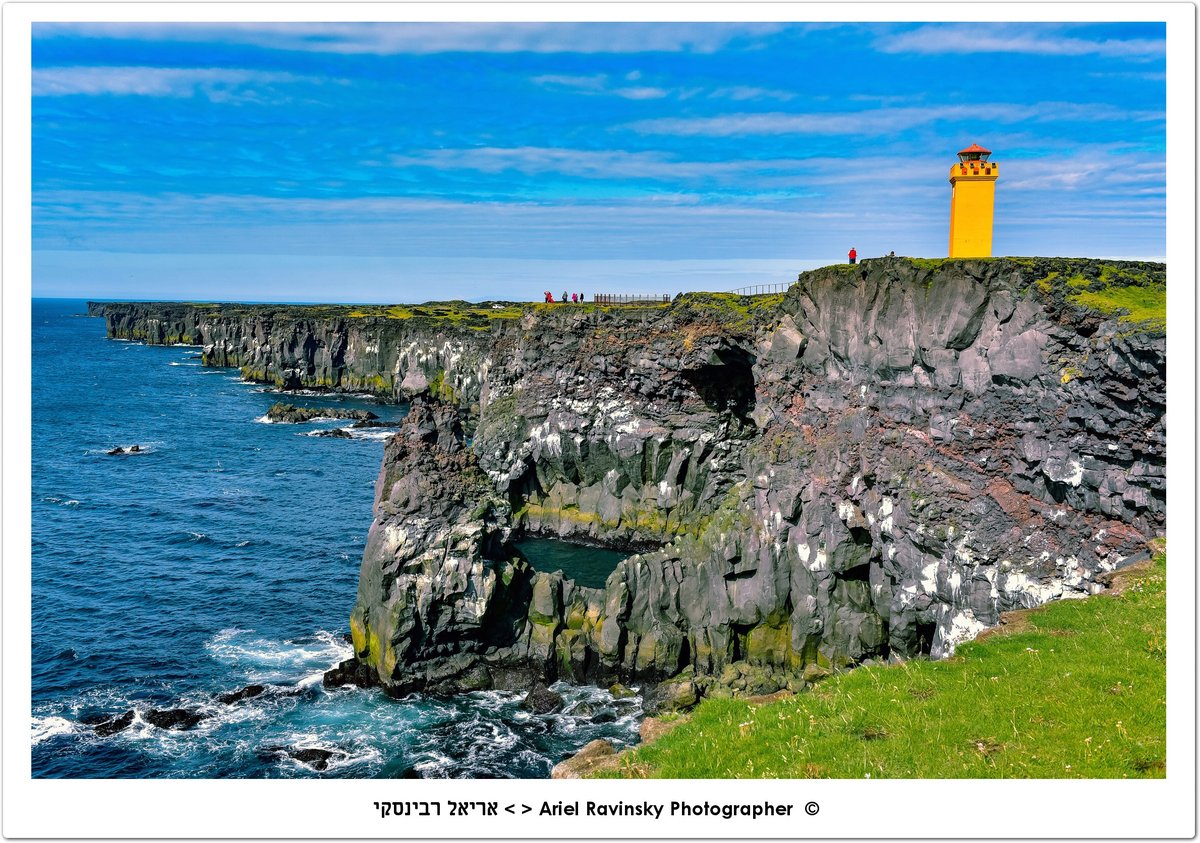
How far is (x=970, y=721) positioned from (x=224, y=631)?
4803 cm

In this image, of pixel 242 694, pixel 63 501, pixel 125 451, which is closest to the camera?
pixel 242 694

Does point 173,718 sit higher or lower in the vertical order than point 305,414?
lower

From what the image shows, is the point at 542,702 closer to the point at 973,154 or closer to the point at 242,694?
the point at 242,694

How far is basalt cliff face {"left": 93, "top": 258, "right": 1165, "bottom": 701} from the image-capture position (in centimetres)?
3300

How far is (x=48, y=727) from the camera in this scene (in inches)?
1596

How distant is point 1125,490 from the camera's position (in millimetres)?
31422

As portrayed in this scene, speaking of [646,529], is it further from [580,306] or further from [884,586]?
[884,586]

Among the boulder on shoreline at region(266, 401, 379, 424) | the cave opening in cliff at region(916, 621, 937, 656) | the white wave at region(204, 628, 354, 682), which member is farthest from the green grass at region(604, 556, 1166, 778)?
the boulder on shoreline at region(266, 401, 379, 424)

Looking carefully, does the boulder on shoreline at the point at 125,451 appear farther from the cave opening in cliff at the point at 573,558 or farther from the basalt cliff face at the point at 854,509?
the basalt cliff face at the point at 854,509

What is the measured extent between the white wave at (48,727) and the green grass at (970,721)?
118 ft

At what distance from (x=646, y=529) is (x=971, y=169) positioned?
41228 mm

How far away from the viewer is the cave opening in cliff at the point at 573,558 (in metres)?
65.8

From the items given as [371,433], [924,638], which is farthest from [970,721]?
[371,433]

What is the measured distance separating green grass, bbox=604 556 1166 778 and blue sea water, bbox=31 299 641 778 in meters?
21.9
